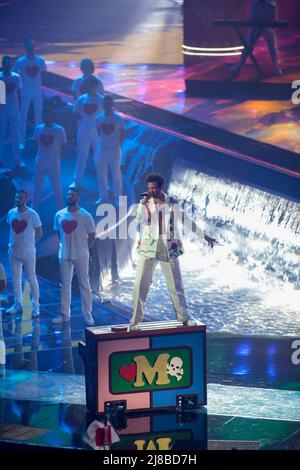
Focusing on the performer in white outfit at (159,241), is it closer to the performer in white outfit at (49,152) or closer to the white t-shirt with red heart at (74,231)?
the white t-shirt with red heart at (74,231)

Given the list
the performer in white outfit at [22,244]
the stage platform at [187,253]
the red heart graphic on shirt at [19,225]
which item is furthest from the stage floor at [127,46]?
the red heart graphic on shirt at [19,225]

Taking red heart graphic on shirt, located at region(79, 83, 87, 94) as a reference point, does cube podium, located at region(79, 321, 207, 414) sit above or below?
below

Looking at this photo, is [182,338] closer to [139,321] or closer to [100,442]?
[139,321]

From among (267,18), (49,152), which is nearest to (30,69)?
(49,152)

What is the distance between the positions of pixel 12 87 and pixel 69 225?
202 inches

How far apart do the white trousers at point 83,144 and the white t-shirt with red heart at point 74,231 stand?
433 centimetres

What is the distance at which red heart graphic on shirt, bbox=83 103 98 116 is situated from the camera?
1853 cm

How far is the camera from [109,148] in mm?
Answer: 18234

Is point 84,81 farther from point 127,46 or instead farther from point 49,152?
point 127,46

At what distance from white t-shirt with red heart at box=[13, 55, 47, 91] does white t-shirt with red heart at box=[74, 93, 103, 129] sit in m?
1.21

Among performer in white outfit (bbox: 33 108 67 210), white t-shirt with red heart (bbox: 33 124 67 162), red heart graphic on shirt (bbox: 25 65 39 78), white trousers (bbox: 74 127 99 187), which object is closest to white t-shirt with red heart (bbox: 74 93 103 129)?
white trousers (bbox: 74 127 99 187)

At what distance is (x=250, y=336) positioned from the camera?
14641 millimetres

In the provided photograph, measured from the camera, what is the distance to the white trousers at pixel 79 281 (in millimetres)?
14766

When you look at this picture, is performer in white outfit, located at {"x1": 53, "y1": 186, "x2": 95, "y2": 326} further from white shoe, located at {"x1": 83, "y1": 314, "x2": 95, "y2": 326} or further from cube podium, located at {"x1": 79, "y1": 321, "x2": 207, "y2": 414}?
cube podium, located at {"x1": 79, "y1": 321, "x2": 207, "y2": 414}
